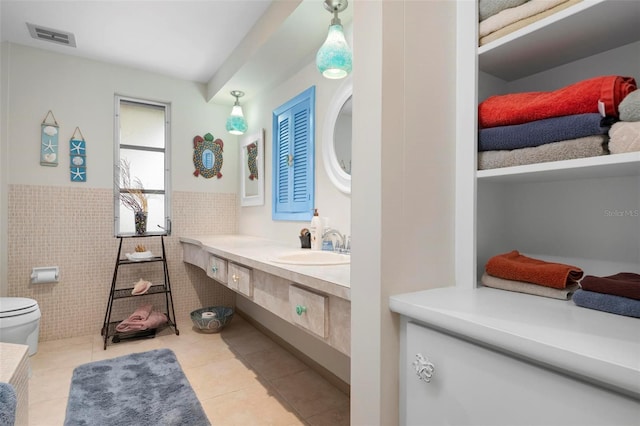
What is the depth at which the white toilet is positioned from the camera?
84.5 inches

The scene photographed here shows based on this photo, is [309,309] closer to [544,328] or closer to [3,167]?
[544,328]

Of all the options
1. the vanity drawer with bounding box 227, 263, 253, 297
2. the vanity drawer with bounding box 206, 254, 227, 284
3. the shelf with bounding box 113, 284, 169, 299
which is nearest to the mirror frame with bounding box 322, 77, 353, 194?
the vanity drawer with bounding box 227, 263, 253, 297

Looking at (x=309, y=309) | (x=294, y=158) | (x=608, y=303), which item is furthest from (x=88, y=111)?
(x=608, y=303)

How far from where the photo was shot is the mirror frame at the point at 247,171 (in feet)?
10.2

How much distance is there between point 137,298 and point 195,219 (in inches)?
37.3

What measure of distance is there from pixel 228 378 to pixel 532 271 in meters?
2.02

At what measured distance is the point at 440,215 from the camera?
0.97m

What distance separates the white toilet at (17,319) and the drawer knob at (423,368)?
2.67 metres

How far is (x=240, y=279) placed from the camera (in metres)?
1.92

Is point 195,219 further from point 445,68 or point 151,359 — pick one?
point 445,68

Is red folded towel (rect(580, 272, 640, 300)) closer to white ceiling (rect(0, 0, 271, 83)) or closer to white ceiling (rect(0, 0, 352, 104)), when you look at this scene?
white ceiling (rect(0, 0, 352, 104))

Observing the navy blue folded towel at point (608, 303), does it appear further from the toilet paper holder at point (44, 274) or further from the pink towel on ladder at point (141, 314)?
the toilet paper holder at point (44, 274)

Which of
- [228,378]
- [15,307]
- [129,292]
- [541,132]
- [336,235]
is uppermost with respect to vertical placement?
[541,132]

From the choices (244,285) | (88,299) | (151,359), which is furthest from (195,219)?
(244,285)
